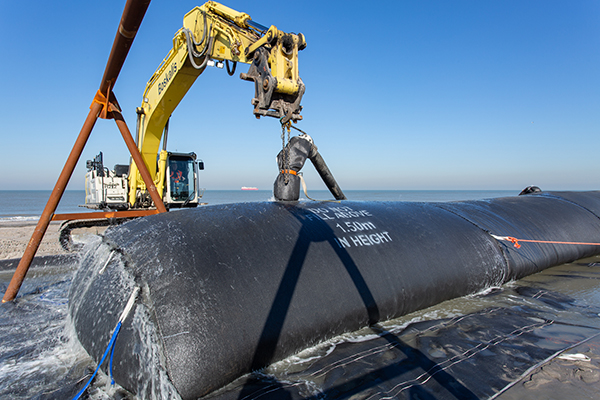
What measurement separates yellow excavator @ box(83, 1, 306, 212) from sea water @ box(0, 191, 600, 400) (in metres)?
2.62

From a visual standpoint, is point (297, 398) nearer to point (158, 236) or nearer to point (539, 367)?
point (158, 236)

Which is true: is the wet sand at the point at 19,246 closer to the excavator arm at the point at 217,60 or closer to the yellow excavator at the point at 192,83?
the yellow excavator at the point at 192,83

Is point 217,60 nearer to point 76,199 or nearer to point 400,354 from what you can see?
point 400,354

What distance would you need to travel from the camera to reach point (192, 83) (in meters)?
6.28

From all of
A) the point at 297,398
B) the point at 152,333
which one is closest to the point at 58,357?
the point at 152,333

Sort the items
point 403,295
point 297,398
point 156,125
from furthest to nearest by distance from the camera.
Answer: point 156,125 < point 403,295 < point 297,398

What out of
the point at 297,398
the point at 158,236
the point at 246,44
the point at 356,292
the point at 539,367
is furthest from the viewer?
the point at 246,44

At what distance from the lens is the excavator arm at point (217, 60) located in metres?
3.93

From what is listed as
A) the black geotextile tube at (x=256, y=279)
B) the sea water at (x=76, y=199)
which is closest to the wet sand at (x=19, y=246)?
the sea water at (x=76, y=199)

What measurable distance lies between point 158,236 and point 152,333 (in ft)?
2.96

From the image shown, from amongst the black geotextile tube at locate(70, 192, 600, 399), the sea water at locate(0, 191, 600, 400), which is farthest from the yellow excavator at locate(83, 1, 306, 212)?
the sea water at locate(0, 191, 600, 400)

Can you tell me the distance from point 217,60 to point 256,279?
4.23 m

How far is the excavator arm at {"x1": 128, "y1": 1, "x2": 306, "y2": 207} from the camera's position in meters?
3.93

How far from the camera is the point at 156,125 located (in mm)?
7125
